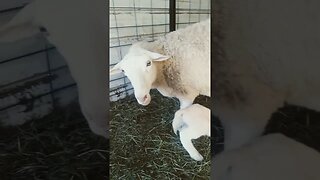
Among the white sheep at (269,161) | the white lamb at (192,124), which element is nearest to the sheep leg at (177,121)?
the white lamb at (192,124)

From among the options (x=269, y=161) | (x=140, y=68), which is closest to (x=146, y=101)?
(x=140, y=68)

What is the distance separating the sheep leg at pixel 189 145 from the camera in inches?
43.6

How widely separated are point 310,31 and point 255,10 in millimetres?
127

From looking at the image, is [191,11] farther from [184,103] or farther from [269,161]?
[269,161]

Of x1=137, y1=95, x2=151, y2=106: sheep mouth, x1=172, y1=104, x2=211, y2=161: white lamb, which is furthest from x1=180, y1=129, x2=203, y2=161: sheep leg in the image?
x1=137, y1=95, x2=151, y2=106: sheep mouth

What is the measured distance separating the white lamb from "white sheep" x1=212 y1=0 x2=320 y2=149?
36mm

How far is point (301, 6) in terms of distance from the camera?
3.28 feet

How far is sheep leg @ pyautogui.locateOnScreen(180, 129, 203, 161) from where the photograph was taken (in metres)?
1.11

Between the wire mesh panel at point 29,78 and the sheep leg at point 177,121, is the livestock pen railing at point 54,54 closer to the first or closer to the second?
the wire mesh panel at point 29,78

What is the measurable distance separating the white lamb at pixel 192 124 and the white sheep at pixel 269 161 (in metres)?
0.06

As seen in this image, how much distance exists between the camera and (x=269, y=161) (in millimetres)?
1078

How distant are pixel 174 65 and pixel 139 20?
0.13 m

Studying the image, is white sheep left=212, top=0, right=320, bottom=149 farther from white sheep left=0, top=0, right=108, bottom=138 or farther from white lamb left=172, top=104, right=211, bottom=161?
white sheep left=0, top=0, right=108, bottom=138

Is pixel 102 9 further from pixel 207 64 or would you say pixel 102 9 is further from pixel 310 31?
pixel 310 31
